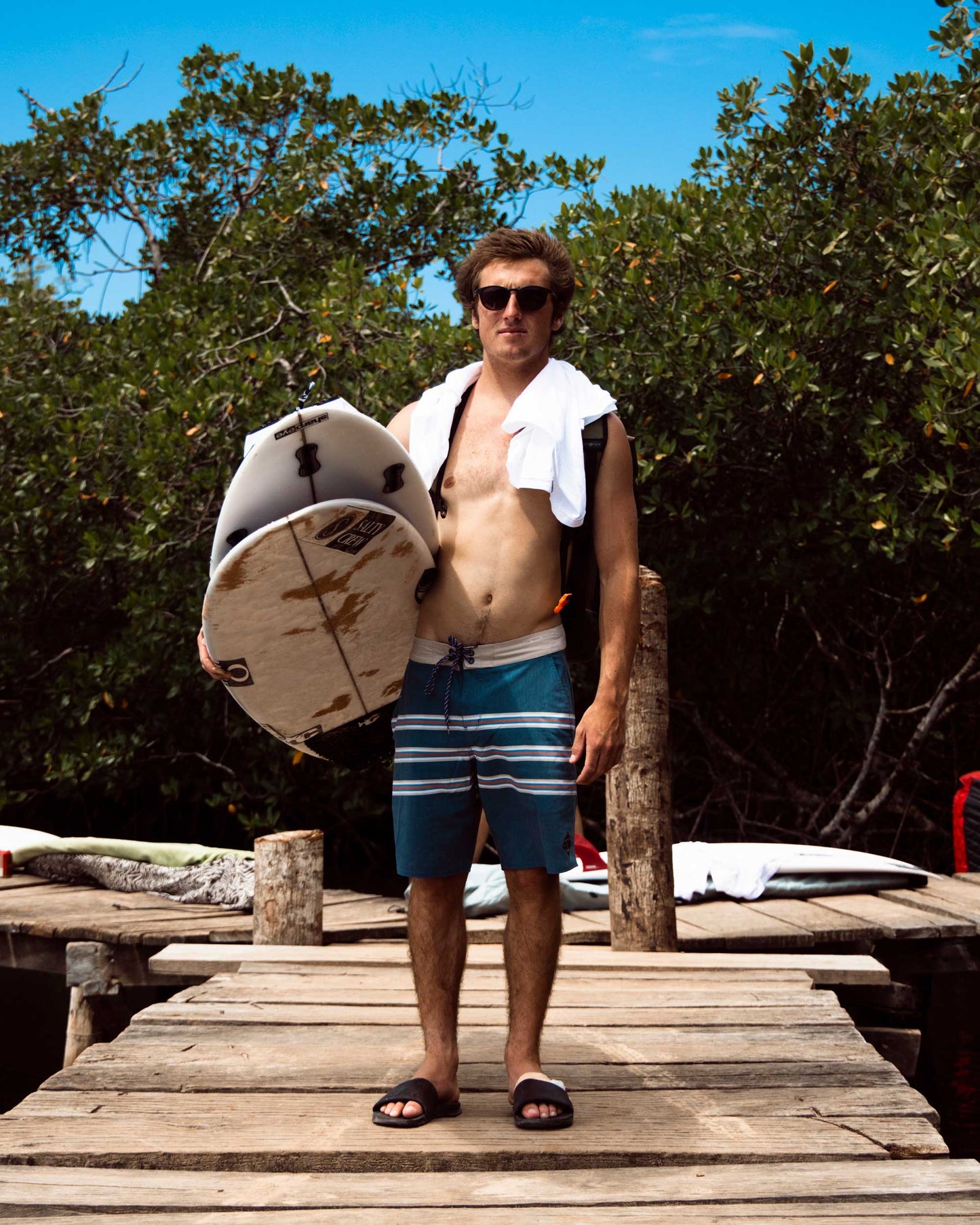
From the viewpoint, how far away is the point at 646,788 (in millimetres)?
4777

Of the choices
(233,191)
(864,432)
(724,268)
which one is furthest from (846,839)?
(233,191)

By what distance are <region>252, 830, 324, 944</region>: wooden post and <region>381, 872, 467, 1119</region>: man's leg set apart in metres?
2.09

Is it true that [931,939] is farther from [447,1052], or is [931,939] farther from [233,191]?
[233,191]

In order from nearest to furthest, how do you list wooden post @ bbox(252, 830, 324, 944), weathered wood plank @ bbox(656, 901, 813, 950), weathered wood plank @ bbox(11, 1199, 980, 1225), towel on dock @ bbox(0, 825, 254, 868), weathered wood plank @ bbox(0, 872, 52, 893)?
weathered wood plank @ bbox(11, 1199, 980, 1225) → wooden post @ bbox(252, 830, 324, 944) → weathered wood plank @ bbox(656, 901, 813, 950) → weathered wood plank @ bbox(0, 872, 52, 893) → towel on dock @ bbox(0, 825, 254, 868)

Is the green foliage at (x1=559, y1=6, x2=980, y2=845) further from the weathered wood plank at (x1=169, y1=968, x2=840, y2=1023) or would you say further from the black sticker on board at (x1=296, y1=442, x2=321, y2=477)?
the black sticker on board at (x1=296, y1=442, x2=321, y2=477)

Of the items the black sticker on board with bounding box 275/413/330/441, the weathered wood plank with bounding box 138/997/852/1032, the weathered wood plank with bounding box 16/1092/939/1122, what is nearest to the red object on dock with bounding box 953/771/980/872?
the weathered wood plank with bounding box 138/997/852/1032

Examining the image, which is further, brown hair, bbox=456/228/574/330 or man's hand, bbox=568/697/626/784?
brown hair, bbox=456/228/574/330

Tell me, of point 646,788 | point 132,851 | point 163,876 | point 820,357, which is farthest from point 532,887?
point 820,357

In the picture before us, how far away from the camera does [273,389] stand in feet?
28.0

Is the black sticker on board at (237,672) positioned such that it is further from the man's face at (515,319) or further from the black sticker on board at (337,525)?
the man's face at (515,319)

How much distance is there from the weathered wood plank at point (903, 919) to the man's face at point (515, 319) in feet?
11.4

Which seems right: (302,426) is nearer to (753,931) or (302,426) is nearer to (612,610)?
(612,610)

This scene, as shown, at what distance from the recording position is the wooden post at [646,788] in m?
4.75

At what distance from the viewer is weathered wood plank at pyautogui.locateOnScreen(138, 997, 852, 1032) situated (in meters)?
3.81
